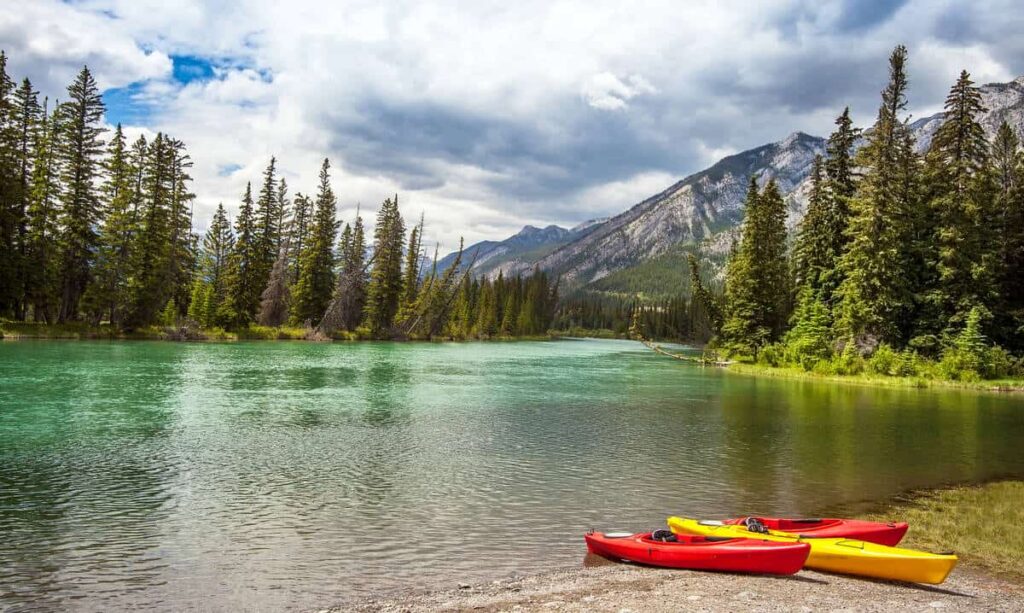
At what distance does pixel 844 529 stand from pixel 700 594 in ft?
12.1

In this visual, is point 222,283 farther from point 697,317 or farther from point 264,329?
point 697,317

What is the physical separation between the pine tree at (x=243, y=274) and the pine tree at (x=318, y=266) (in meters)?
6.45

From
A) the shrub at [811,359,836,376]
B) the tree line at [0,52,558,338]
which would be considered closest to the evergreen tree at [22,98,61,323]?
the tree line at [0,52,558,338]

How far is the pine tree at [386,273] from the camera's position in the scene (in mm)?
102562

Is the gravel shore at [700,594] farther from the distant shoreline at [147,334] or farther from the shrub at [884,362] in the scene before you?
the distant shoreline at [147,334]

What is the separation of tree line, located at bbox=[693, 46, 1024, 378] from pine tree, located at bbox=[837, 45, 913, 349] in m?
0.09

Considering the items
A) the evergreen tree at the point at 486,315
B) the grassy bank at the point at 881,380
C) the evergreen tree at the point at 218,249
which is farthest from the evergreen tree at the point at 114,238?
the evergreen tree at the point at 486,315

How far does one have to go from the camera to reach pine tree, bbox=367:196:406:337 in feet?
336

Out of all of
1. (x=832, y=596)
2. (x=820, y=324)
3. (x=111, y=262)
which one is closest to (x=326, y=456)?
(x=832, y=596)

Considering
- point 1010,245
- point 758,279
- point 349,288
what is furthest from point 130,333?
point 1010,245

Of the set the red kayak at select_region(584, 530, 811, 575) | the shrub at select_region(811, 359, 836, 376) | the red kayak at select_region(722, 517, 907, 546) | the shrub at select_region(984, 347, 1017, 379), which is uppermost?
the shrub at select_region(984, 347, 1017, 379)

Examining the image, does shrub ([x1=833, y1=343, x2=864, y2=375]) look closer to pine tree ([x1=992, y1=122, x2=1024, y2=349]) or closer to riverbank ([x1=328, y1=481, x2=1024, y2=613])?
pine tree ([x1=992, y1=122, x2=1024, y2=349])

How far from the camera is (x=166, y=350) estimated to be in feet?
183

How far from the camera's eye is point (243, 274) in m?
85.1
